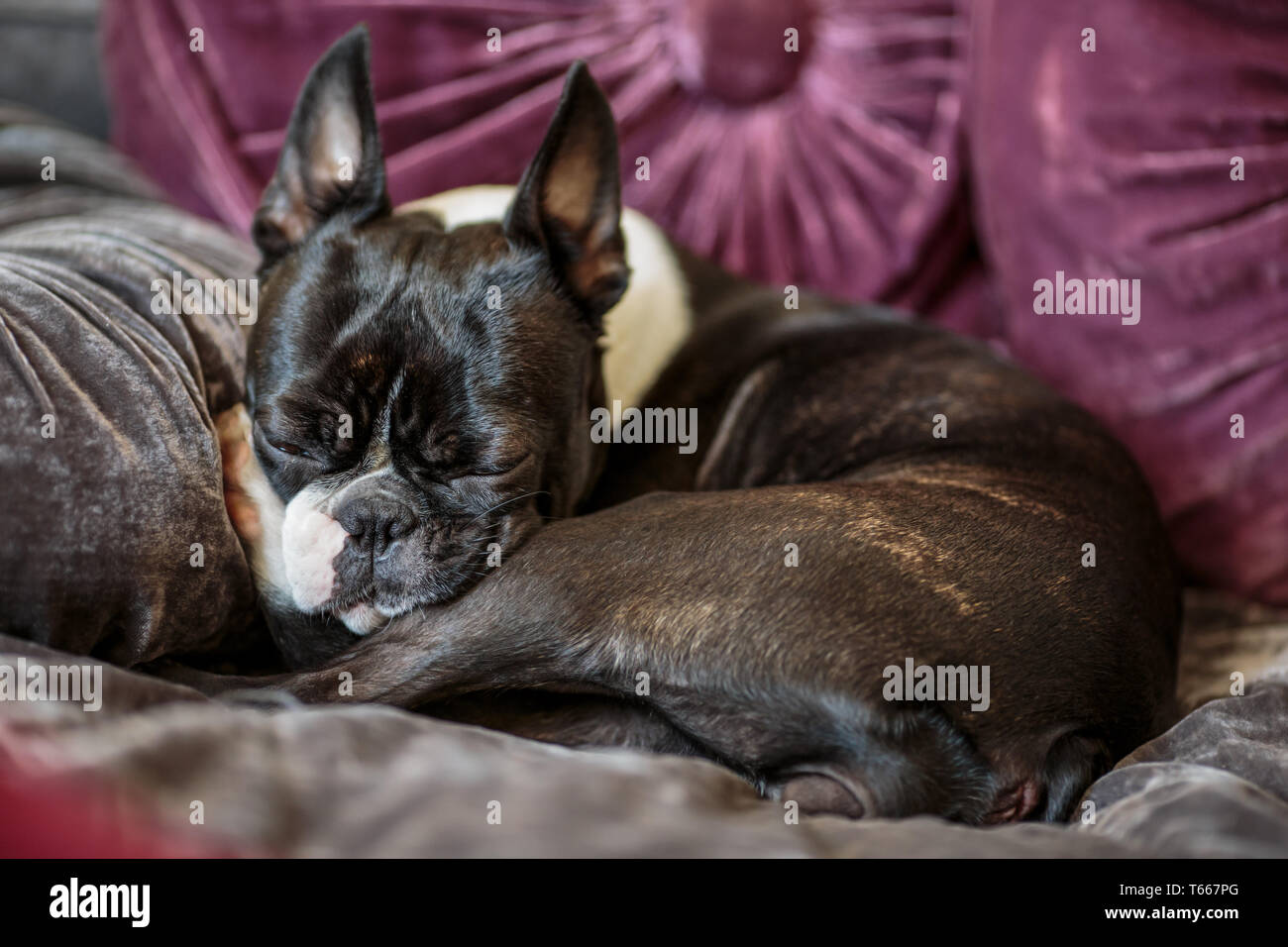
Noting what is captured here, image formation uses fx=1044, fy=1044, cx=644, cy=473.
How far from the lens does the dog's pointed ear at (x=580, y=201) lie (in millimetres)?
1859

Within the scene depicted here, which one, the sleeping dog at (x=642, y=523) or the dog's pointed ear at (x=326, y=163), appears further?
the dog's pointed ear at (x=326, y=163)

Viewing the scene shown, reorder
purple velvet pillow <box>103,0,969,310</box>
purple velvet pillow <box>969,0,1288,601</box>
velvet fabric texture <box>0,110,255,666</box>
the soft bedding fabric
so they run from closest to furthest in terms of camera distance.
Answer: the soft bedding fabric < velvet fabric texture <box>0,110,255,666</box> < purple velvet pillow <box>969,0,1288,601</box> < purple velvet pillow <box>103,0,969,310</box>

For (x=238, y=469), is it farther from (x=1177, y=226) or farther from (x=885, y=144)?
(x=1177, y=226)

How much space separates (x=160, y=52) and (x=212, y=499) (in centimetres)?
181

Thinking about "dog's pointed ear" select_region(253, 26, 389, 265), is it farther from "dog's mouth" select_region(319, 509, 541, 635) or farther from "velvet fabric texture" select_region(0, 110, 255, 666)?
"dog's mouth" select_region(319, 509, 541, 635)

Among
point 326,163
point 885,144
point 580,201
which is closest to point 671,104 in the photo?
point 885,144

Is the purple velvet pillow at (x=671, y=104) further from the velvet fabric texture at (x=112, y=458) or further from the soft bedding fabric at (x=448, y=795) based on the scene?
the soft bedding fabric at (x=448, y=795)

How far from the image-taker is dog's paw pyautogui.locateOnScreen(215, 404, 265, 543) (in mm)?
1740

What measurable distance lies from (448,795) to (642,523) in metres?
0.59

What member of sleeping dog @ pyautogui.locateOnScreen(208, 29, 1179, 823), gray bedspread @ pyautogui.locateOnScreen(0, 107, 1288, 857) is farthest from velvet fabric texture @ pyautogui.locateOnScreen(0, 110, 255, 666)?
sleeping dog @ pyautogui.locateOnScreen(208, 29, 1179, 823)

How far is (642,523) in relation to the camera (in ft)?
5.28

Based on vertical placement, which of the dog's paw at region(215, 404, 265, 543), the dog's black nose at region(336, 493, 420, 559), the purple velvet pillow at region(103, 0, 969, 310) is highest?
the purple velvet pillow at region(103, 0, 969, 310)

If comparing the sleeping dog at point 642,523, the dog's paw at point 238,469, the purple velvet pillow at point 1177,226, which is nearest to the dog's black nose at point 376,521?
the sleeping dog at point 642,523

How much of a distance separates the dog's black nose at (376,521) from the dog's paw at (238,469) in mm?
182
